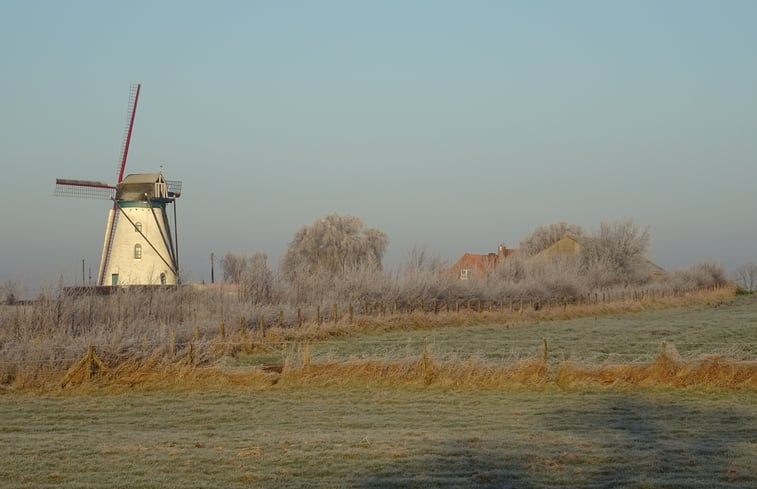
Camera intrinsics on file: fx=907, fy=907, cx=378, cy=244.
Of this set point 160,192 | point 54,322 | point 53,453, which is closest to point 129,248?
point 160,192

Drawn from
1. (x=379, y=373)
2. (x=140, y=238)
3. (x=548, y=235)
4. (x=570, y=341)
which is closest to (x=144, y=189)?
(x=140, y=238)

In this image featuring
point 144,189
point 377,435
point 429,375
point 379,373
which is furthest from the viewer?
point 144,189

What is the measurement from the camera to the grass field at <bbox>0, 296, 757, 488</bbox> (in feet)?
31.8

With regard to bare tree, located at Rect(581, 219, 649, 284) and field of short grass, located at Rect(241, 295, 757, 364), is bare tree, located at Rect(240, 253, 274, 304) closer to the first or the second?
field of short grass, located at Rect(241, 295, 757, 364)

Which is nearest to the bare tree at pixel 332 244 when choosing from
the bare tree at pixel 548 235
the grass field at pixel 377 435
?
the bare tree at pixel 548 235

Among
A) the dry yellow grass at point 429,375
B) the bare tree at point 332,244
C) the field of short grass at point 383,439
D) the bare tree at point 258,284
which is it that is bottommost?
the field of short grass at point 383,439

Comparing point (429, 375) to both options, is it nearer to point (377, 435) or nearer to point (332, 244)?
point (377, 435)

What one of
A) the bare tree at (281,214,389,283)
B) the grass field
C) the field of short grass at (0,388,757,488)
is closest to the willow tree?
the bare tree at (281,214,389,283)

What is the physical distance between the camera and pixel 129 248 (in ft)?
154

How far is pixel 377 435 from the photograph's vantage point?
1259cm

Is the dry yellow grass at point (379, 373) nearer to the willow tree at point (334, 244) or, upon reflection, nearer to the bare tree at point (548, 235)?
the willow tree at point (334, 244)

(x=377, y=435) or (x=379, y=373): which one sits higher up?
(x=379, y=373)

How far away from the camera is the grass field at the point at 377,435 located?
31.8 feet

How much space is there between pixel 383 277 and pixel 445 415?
3207 cm
